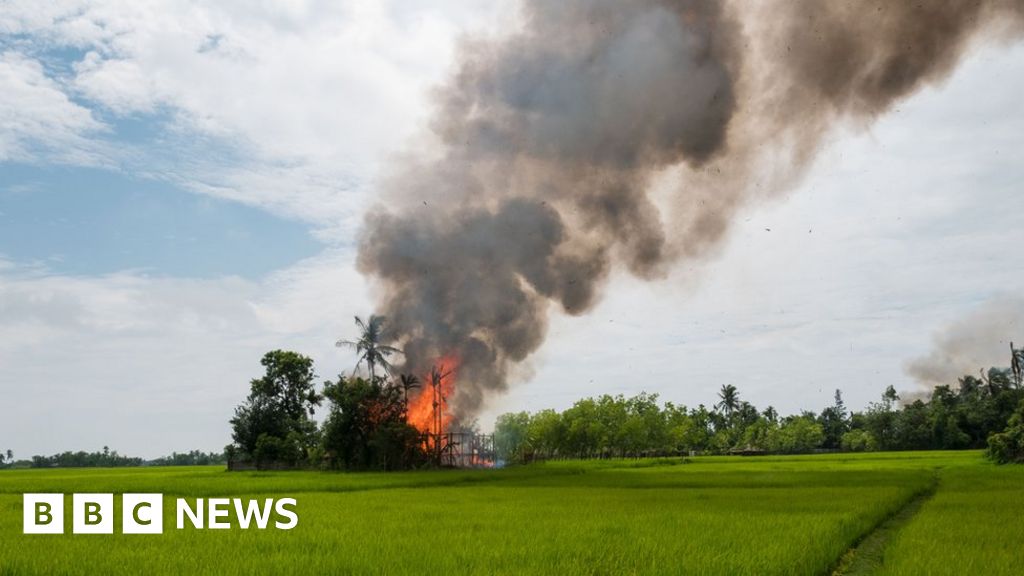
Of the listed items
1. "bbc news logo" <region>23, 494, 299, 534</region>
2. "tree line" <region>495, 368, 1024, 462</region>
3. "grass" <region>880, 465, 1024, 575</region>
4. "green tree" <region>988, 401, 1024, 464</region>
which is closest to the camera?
"grass" <region>880, 465, 1024, 575</region>

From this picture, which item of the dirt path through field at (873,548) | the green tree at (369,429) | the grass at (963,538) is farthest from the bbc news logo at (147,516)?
the green tree at (369,429)

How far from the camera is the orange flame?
202 feet

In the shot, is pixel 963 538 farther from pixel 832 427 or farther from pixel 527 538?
pixel 832 427

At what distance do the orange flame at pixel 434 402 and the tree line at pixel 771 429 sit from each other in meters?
28.4

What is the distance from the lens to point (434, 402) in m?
62.1

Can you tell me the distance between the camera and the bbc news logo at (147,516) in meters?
21.1

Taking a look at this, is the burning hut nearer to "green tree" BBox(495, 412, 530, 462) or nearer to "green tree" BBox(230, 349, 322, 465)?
"green tree" BBox(230, 349, 322, 465)

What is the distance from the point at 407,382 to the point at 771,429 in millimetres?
102611

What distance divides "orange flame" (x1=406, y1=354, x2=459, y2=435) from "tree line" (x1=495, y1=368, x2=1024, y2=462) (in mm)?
28363

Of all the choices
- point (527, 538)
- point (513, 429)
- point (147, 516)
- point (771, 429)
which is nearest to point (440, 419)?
point (147, 516)

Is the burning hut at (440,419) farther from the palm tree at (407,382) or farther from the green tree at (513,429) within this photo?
the green tree at (513,429)

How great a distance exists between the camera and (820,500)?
29.9 meters

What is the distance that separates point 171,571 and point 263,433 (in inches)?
2264

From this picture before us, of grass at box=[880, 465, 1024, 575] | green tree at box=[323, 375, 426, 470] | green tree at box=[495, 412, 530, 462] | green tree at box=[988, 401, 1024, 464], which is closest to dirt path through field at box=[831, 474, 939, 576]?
grass at box=[880, 465, 1024, 575]
